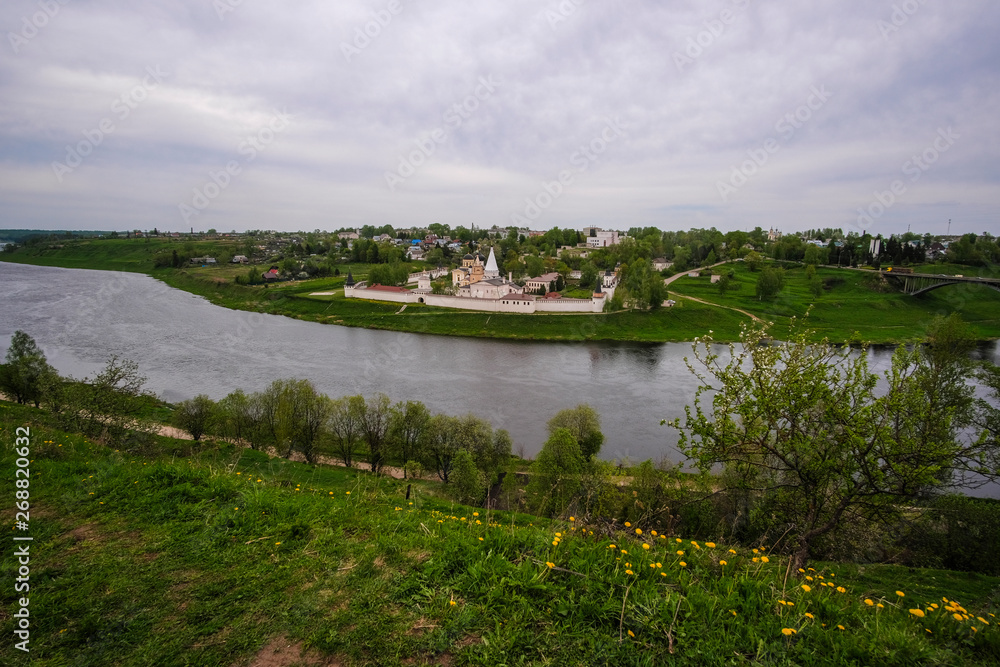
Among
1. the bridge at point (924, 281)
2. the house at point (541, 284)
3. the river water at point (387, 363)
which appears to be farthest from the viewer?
the house at point (541, 284)

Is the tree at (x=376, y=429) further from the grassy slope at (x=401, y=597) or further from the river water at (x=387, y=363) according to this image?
the grassy slope at (x=401, y=597)

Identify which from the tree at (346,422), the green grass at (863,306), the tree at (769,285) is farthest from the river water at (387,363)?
the tree at (769,285)

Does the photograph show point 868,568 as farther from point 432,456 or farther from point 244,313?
point 244,313

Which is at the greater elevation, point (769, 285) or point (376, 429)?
point (769, 285)

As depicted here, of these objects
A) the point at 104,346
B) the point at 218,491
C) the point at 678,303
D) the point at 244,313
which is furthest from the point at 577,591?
the point at 244,313

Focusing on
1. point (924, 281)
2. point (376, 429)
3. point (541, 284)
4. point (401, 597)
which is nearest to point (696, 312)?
point (541, 284)

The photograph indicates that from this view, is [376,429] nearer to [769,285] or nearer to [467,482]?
[467,482]
